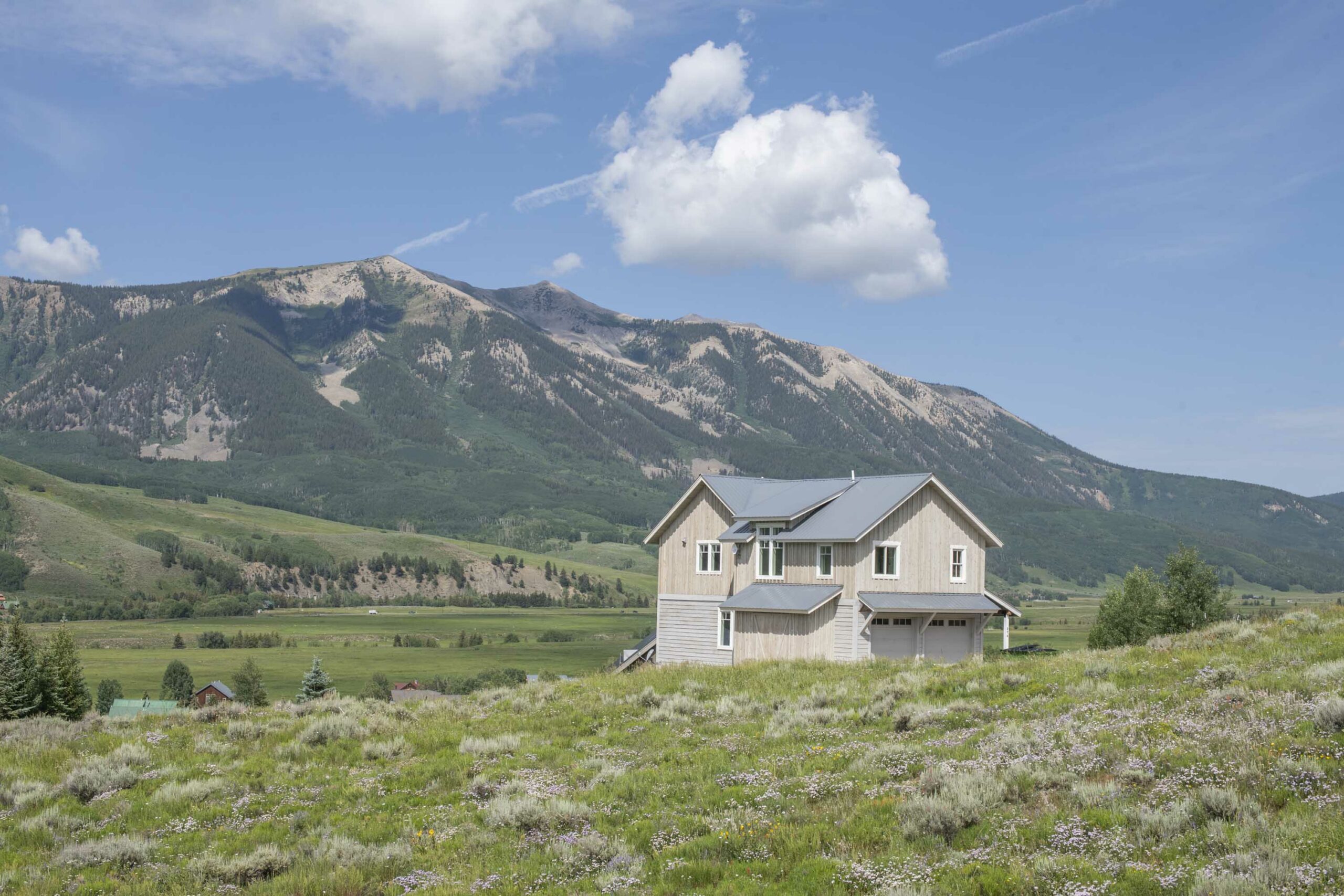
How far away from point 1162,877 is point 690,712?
1532 cm

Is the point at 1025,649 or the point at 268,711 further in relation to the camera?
the point at 1025,649

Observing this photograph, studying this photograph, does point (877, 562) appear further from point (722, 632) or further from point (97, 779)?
point (97, 779)

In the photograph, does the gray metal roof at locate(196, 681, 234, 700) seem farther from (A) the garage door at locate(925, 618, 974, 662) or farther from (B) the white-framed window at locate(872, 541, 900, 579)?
(B) the white-framed window at locate(872, 541, 900, 579)

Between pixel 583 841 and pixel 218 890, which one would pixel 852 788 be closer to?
pixel 583 841

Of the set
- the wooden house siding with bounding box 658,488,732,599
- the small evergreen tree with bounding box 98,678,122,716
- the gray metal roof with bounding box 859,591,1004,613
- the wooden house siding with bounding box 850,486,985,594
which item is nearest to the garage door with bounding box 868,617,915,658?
the gray metal roof with bounding box 859,591,1004,613

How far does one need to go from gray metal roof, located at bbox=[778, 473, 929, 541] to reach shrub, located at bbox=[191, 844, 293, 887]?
108 ft

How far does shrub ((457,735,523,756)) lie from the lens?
21062 mm

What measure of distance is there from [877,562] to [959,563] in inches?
208

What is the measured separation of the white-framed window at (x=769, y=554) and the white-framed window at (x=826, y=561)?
222 cm

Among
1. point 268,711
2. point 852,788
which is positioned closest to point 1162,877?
point 852,788

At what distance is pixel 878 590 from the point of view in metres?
45.6

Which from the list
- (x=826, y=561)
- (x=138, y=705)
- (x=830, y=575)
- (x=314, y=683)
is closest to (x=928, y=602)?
(x=830, y=575)

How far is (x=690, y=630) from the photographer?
51.3 meters

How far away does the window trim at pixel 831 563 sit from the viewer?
4584cm
